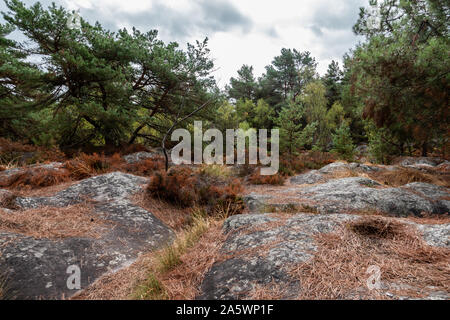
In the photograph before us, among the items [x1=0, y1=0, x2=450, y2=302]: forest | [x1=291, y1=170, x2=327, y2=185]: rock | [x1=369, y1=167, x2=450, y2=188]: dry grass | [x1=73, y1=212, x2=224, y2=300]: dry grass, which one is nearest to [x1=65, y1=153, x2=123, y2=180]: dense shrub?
[x1=0, y1=0, x2=450, y2=302]: forest

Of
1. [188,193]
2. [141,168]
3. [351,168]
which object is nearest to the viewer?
[188,193]

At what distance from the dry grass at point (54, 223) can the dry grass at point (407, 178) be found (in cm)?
670

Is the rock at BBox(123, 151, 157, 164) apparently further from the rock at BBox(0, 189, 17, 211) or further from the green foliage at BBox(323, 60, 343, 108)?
the green foliage at BBox(323, 60, 343, 108)

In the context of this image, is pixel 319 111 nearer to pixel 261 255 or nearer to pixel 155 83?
pixel 155 83

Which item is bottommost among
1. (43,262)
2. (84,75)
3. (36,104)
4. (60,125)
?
(43,262)

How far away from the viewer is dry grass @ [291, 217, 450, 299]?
55.9 inches

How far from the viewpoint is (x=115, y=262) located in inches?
97.8

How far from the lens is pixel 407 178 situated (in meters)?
6.10

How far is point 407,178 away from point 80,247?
7.43 meters

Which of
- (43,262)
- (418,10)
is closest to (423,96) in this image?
(418,10)

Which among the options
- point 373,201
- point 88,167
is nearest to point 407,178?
point 373,201
